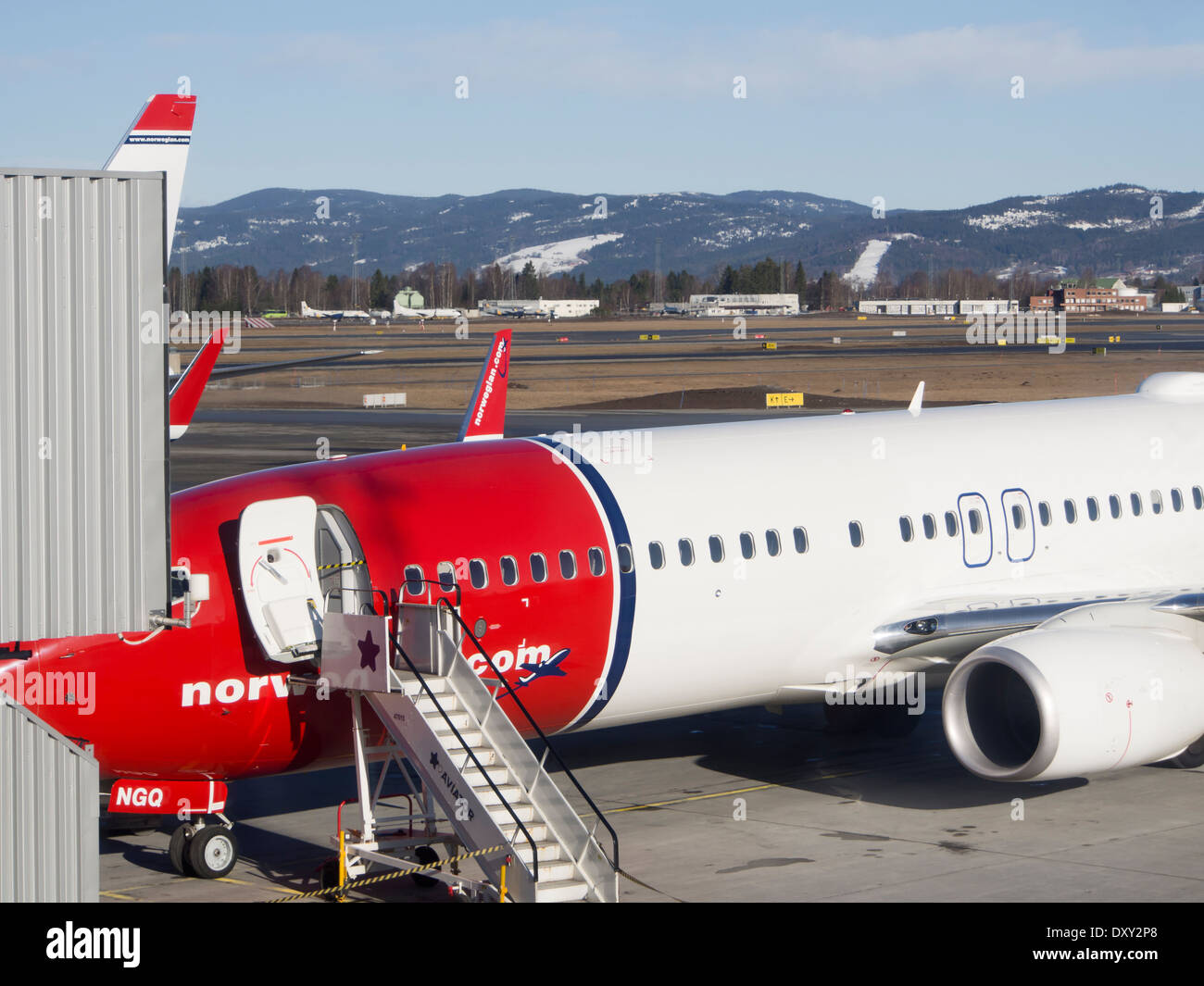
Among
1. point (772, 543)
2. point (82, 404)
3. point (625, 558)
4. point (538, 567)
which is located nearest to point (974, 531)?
point (772, 543)

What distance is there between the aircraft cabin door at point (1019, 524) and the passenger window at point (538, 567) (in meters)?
6.77

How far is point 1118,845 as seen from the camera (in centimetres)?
1695

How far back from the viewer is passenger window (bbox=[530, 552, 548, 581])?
1705cm

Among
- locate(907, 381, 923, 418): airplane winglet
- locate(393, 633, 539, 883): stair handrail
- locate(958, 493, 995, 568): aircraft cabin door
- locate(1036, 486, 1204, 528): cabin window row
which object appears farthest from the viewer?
locate(907, 381, 923, 418): airplane winglet

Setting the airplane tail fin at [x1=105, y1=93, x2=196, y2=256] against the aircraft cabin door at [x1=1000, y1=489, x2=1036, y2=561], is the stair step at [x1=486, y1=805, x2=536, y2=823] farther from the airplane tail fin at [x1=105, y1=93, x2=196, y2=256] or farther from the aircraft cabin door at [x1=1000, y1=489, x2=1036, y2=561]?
the airplane tail fin at [x1=105, y1=93, x2=196, y2=256]

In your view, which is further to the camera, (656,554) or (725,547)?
(725,547)

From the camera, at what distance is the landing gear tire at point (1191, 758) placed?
20.5 m

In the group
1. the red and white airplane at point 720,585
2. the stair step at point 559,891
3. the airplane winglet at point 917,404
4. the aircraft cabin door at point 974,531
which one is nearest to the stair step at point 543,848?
the stair step at point 559,891

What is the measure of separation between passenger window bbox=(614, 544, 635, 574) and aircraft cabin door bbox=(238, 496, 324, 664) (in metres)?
3.47

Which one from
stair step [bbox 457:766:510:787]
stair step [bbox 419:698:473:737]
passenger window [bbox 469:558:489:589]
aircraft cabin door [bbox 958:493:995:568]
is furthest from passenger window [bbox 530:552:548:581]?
aircraft cabin door [bbox 958:493:995:568]

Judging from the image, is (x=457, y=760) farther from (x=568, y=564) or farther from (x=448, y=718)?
(x=568, y=564)

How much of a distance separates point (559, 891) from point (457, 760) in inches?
64.5

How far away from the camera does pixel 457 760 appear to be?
1485 centimetres

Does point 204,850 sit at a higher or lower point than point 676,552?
lower
